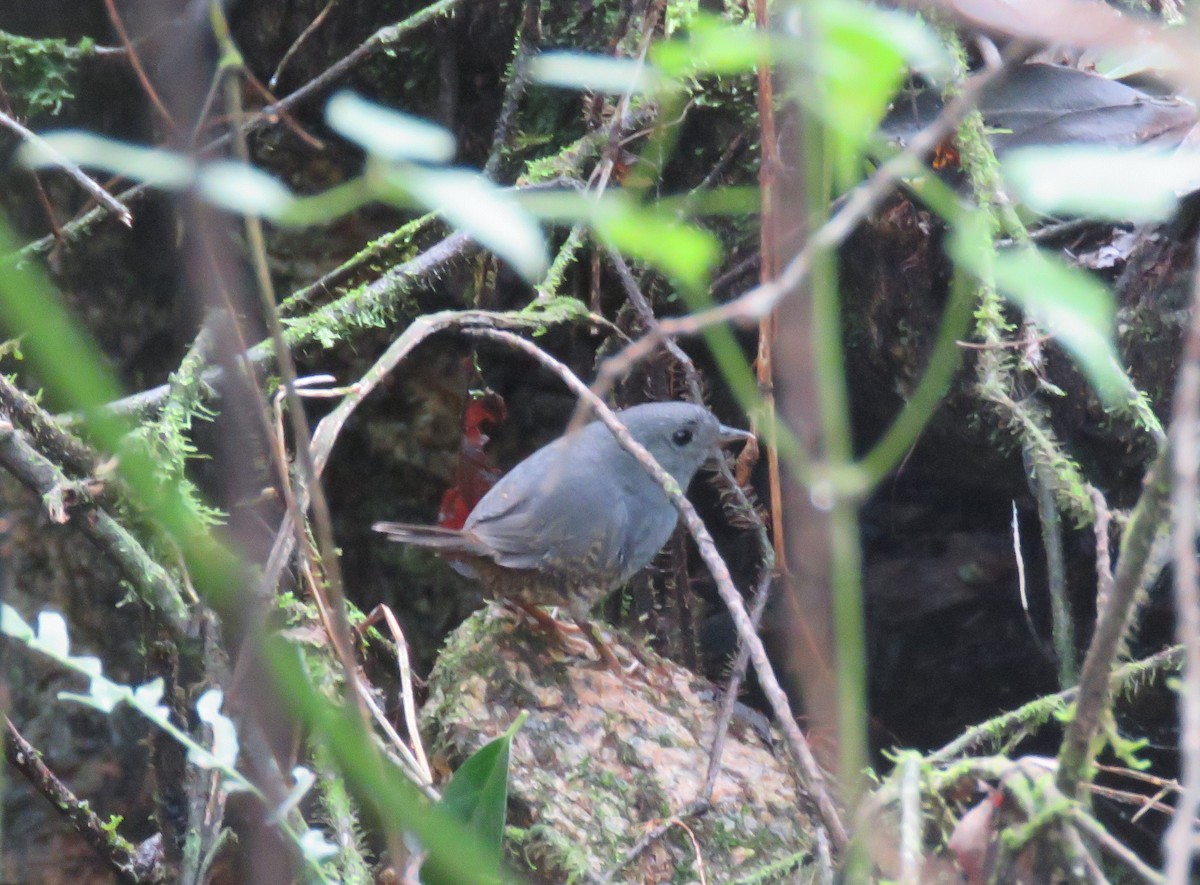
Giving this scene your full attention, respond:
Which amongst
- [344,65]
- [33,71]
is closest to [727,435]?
[344,65]

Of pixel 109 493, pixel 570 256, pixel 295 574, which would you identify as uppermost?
pixel 570 256

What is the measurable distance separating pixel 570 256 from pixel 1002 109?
1148 mm

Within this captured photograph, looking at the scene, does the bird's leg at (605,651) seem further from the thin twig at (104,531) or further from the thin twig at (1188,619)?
the thin twig at (1188,619)

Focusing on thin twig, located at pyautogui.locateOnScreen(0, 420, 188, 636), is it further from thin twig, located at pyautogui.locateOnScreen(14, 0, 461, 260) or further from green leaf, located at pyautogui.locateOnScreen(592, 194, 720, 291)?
green leaf, located at pyautogui.locateOnScreen(592, 194, 720, 291)

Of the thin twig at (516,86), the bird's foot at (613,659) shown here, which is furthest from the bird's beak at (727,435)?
the thin twig at (516,86)

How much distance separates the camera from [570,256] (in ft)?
9.97

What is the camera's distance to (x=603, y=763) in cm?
264

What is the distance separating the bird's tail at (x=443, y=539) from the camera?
2.83 meters

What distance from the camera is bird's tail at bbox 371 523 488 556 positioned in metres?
2.83

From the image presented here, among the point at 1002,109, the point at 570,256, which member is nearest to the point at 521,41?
the point at 570,256

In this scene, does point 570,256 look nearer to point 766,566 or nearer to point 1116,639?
point 766,566

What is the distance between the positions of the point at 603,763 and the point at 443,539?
673 millimetres

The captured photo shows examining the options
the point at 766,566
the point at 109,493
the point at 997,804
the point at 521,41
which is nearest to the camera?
the point at 997,804

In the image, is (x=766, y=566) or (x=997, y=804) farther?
(x=766, y=566)
